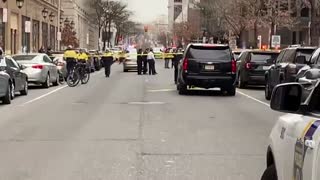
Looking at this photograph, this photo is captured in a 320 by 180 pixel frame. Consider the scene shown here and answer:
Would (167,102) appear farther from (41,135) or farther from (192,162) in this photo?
(192,162)

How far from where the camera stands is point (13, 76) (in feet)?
61.7

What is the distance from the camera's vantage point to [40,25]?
62438mm

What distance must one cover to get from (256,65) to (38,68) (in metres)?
8.66

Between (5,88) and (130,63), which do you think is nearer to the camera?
(5,88)

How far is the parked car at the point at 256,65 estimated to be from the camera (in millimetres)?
24188

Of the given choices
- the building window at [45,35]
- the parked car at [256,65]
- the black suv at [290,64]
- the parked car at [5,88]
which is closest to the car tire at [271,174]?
the black suv at [290,64]

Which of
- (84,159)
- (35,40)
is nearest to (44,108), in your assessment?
(84,159)

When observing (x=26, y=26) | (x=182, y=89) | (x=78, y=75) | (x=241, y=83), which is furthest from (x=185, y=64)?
(x=26, y=26)

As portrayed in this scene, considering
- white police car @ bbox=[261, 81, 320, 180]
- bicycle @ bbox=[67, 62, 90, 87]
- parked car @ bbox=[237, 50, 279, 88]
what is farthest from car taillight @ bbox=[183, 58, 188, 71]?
white police car @ bbox=[261, 81, 320, 180]

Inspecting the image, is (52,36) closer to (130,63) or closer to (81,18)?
(81,18)

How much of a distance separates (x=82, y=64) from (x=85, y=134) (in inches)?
629

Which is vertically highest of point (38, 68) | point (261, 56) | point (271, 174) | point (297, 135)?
point (261, 56)

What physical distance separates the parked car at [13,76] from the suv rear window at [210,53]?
5.69 meters

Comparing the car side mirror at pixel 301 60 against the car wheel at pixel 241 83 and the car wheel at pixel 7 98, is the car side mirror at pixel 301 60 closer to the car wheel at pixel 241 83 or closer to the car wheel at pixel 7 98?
the car wheel at pixel 241 83
